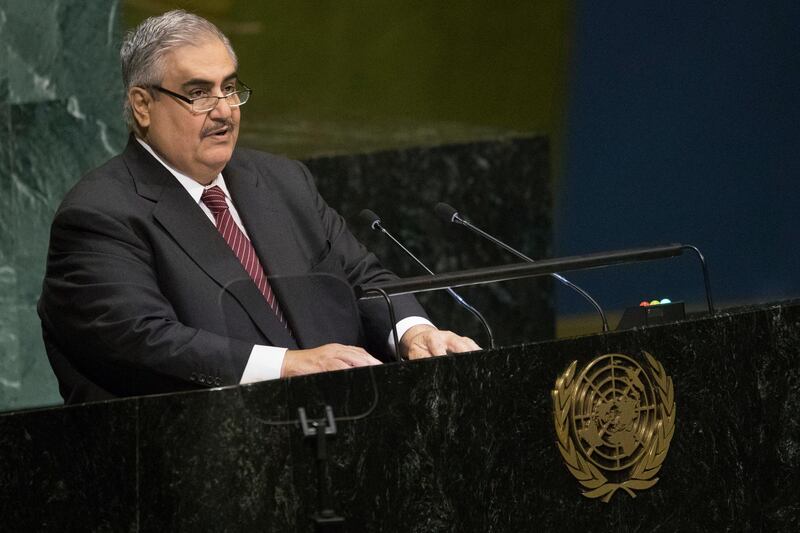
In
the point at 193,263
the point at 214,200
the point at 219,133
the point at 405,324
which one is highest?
the point at 219,133

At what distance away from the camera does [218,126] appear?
3.39 meters

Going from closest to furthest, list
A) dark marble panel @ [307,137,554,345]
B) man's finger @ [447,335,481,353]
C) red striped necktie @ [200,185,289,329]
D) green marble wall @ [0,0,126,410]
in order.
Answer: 1. man's finger @ [447,335,481,353]
2. red striped necktie @ [200,185,289,329]
3. green marble wall @ [0,0,126,410]
4. dark marble panel @ [307,137,554,345]

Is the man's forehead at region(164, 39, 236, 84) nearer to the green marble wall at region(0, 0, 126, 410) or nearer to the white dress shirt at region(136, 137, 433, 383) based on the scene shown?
the white dress shirt at region(136, 137, 433, 383)

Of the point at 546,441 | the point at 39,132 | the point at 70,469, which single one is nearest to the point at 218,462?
the point at 70,469

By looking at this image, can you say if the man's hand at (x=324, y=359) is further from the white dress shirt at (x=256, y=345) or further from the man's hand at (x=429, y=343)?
the man's hand at (x=429, y=343)

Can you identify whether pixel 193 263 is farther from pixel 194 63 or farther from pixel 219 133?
pixel 194 63

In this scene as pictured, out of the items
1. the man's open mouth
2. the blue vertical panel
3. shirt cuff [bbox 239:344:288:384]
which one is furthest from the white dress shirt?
the blue vertical panel

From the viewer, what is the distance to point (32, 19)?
4977 mm

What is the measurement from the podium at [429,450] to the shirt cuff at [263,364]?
1.11 ft

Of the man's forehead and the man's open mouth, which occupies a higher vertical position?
the man's forehead

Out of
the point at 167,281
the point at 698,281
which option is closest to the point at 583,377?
the point at 167,281

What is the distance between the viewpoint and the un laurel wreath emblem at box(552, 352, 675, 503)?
2811 millimetres

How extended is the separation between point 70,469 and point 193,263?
917 mm

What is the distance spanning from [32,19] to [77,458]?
2979mm
